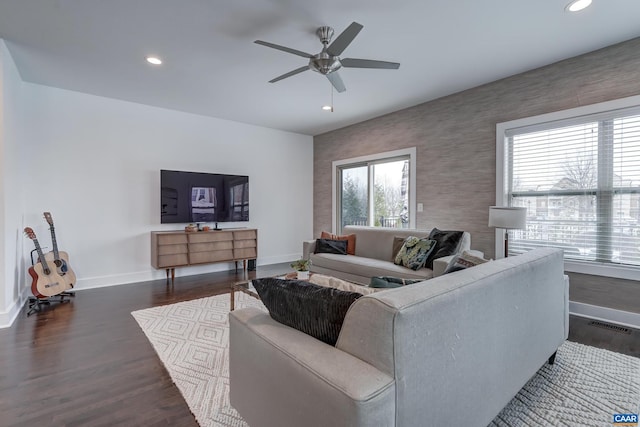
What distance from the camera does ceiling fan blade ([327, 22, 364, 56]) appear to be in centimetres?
209

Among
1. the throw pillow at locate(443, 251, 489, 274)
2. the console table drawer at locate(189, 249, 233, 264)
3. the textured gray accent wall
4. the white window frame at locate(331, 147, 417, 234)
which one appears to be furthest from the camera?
the white window frame at locate(331, 147, 417, 234)

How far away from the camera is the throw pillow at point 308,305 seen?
1118 millimetres

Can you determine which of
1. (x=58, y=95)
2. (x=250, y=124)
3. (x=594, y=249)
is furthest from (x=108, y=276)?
(x=594, y=249)

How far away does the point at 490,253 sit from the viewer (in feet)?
12.5

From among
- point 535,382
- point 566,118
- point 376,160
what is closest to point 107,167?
point 376,160

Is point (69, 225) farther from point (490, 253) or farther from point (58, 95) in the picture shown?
point (490, 253)

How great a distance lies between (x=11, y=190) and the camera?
10.3 feet

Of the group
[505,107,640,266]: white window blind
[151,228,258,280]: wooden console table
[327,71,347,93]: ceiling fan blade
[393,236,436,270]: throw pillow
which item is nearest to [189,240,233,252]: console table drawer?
[151,228,258,280]: wooden console table

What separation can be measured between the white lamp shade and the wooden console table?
367cm

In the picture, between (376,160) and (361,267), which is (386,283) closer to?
(361,267)

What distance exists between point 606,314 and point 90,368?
4.62 metres

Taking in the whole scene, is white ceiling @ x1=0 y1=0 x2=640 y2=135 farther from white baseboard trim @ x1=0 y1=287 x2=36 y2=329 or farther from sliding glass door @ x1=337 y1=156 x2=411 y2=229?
white baseboard trim @ x1=0 y1=287 x2=36 y2=329

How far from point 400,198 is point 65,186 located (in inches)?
194

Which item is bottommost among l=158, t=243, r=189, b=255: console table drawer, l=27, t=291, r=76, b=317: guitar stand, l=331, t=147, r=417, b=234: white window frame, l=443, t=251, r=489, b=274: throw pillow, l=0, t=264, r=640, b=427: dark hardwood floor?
l=0, t=264, r=640, b=427: dark hardwood floor
